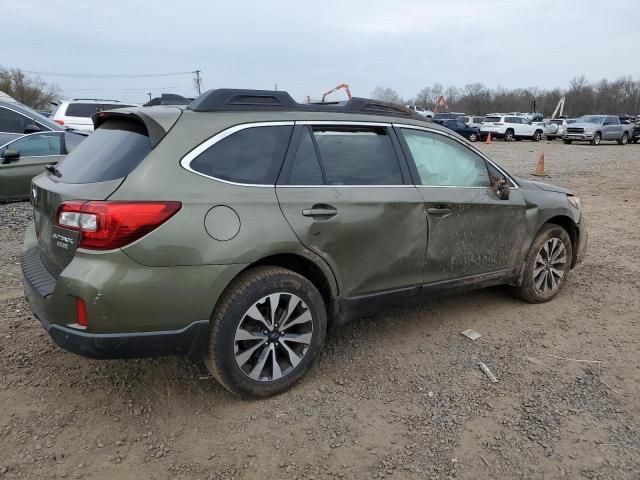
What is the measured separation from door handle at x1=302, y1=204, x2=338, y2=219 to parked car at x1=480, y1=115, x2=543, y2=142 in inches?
1278

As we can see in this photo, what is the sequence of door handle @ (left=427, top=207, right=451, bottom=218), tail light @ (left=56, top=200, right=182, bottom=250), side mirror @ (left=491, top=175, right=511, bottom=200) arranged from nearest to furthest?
tail light @ (left=56, top=200, right=182, bottom=250), door handle @ (left=427, top=207, right=451, bottom=218), side mirror @ (left=491, top=175, right=511, bottom=200)

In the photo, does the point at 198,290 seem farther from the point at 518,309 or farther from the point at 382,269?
the point at 518,309

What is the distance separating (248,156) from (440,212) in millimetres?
1469

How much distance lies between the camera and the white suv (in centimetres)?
1568

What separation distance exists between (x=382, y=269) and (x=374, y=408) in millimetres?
896

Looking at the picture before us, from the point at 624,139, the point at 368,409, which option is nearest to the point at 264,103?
the point at 368,409

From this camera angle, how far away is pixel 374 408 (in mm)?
3068

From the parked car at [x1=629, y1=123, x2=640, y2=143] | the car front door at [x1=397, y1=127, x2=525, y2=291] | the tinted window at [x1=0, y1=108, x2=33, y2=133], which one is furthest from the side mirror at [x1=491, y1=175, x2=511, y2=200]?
the parked car at [x1=629, y1=123, x2=640, y2=143]

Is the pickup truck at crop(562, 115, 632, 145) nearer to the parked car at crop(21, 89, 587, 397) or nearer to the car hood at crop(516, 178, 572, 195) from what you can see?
the car hood at crop(516, 178, 572, 195)

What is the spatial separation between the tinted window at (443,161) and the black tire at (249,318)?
1245mm

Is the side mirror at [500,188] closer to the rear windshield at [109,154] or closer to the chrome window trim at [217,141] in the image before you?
the chrome window trim at [217,141]

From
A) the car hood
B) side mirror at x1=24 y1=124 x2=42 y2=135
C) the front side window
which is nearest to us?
the car hood

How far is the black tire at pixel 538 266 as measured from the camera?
4.48m

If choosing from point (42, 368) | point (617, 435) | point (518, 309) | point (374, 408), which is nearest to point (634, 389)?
point (617, 435)
